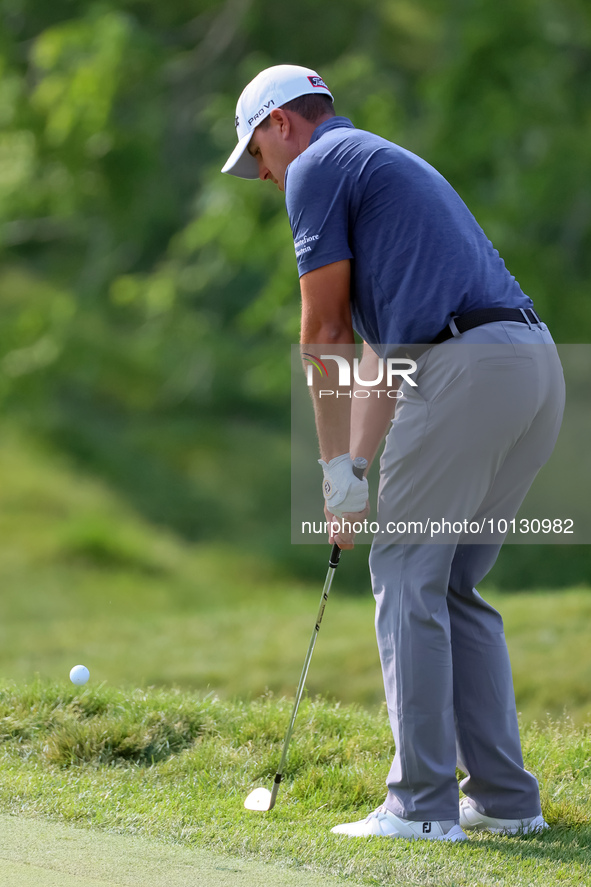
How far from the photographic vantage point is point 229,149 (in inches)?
A: 524

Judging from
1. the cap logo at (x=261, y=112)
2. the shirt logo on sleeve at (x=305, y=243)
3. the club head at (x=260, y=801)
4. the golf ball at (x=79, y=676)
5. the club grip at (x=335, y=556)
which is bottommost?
the club head at (x=260, y=801)

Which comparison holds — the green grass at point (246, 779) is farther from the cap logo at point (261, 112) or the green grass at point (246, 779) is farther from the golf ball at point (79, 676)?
the cap logo at point (261, 112)

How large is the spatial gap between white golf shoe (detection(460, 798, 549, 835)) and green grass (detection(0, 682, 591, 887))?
43 mm

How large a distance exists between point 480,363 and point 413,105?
9.32 metres

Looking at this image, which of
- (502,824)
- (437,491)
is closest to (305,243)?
(437,491)

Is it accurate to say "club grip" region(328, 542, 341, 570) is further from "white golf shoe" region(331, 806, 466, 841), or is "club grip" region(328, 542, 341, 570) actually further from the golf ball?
the golf ball

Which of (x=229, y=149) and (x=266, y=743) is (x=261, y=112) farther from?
(x=229, y=149)

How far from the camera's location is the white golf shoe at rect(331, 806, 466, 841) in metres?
3.14

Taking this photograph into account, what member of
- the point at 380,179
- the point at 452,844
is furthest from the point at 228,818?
the point at 380,179

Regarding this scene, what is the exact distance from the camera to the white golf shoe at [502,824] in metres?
3.31

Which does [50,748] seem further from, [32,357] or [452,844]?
[32,357]

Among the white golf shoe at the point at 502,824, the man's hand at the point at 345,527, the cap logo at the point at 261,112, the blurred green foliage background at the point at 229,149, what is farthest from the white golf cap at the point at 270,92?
the blurred green foliage background at the point at 229,149

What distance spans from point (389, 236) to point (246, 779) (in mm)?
1932

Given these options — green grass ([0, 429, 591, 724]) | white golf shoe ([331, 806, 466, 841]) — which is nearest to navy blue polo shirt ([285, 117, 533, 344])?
white golf shoe ([331, 806, 466, 841])
